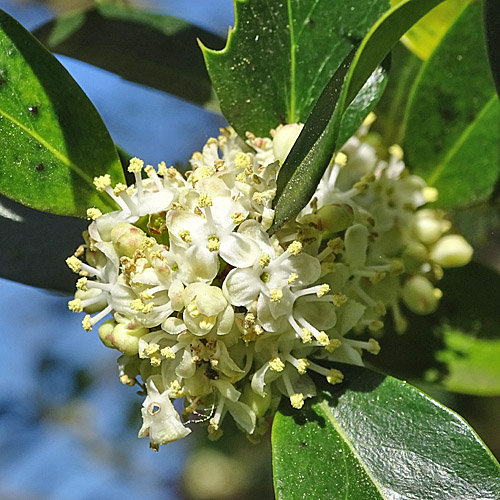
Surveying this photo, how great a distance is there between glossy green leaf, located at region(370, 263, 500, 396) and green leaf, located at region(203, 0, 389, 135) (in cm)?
62

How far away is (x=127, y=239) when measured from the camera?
1134 mm

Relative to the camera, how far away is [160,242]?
1204mm

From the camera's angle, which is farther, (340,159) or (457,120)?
(457,120)

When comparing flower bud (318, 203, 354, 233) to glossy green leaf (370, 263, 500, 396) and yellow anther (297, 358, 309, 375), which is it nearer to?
yellow anther (297, 358, 309, 375)

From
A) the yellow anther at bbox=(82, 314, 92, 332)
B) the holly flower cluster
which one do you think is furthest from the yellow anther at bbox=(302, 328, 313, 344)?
the yellow anther at bbox=(82, 314, 92, 332)

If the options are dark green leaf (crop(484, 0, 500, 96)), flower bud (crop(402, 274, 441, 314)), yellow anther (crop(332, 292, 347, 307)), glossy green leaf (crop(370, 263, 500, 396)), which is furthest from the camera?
glossy green leaf (crop(370, 263, 500, 396))

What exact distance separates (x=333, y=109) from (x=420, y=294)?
0.65 metres

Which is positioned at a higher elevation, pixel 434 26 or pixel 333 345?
pixel 434 26

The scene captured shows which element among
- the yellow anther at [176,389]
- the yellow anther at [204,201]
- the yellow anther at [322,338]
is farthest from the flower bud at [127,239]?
the yellow anther at [322,338]

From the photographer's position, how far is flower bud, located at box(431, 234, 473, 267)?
1511 millimetres

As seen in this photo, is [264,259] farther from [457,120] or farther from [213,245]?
[457,120]

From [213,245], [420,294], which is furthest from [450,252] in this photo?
[213,245]

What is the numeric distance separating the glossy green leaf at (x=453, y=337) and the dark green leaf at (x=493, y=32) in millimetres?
734

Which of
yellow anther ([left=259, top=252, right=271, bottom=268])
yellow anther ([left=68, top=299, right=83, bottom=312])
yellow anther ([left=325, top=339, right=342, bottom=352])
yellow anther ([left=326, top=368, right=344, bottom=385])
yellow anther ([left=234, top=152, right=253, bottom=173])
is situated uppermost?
yellow anther ([left=234, top=152, right=253, bottom=173])
